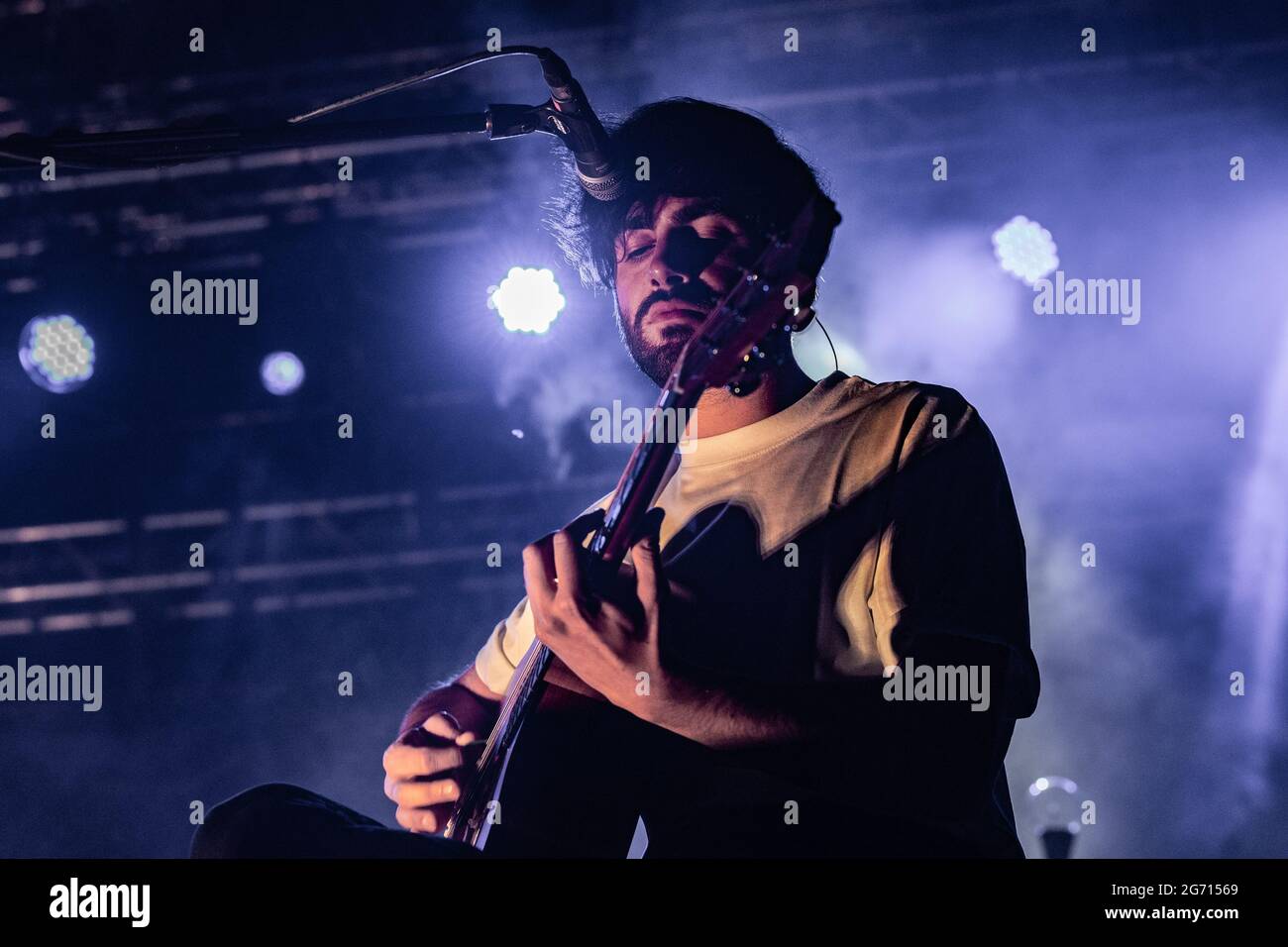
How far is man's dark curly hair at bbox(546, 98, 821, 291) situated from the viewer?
2697 millimetres

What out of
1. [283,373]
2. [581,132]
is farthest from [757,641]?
[283,373]

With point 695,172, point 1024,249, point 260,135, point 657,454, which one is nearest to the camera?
point 657,454

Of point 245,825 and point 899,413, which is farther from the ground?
point 899,413

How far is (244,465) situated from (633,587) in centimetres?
204

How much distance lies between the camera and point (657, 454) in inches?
85.4

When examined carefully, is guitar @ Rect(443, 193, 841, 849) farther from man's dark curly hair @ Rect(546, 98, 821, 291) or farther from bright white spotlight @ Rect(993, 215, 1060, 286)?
bright white spotlight @ Rect(993, 215, 1060, 286)

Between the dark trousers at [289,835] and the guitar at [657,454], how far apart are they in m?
0.24

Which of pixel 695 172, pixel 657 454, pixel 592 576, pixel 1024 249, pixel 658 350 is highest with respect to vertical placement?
pixel 695 172

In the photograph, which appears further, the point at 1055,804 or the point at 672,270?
the point at 1055,804

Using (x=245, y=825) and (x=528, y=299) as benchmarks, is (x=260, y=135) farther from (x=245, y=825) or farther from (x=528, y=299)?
(x=245, y=825)

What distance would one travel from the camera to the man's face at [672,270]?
2529 millimetres

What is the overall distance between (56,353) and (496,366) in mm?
1533

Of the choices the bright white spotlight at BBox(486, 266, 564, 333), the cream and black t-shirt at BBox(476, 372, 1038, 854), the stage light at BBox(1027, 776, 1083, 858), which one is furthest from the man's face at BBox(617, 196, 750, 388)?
the stage light at BBox(1027, 776, 1083, 858)

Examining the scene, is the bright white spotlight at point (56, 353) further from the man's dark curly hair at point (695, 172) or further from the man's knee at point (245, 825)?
the man's knee at point (245, 825)
